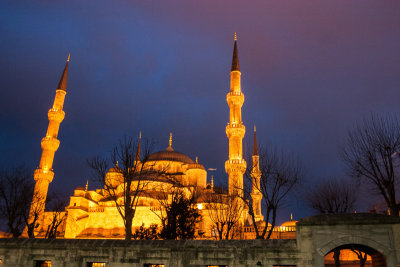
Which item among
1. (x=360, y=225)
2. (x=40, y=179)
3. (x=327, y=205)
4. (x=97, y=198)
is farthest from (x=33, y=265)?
(x=97, y=198)

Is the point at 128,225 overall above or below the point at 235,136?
below

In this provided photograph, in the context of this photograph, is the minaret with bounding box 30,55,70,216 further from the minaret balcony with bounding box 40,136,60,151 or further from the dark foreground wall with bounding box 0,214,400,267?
the dark foreground wall with bounding box 0,214,400,267

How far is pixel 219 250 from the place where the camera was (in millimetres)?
10742

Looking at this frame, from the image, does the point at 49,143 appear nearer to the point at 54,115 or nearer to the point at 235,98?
the point at 54,115

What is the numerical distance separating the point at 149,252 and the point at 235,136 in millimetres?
26543

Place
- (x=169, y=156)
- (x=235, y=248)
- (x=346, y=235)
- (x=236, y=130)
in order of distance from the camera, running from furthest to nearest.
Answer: (x=169, y=156), (x=236, y=130), (x=235, y=248), (x=346, y=235)

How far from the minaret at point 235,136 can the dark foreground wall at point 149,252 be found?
70.9ft

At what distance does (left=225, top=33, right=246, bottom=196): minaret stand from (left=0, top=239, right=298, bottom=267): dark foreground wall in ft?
70.9

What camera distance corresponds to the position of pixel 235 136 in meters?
36.6

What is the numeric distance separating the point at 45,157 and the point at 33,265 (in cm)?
3129

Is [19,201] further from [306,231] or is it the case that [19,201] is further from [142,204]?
[306,231]

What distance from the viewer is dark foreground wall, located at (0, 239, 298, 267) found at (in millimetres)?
10367

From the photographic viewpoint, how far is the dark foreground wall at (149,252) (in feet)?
34.0

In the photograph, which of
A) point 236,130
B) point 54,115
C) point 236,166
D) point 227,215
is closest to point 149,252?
point 227,215
